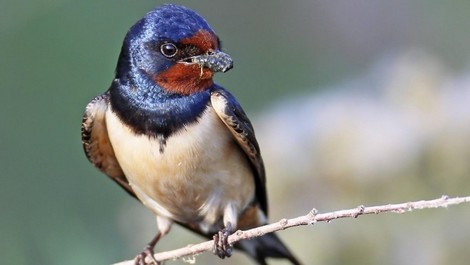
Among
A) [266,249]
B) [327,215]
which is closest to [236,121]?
[266,249]

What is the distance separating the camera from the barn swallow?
2.72 meters

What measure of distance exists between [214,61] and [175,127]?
7.4 inches

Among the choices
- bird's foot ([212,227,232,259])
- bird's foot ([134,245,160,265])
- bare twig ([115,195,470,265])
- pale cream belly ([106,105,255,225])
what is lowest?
bare twig ([115,195,470,265])

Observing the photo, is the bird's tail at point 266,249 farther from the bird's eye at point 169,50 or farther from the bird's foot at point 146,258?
the bird's eye at point 169,50

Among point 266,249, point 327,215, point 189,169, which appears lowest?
point 327,215

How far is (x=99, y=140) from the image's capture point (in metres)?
2.98

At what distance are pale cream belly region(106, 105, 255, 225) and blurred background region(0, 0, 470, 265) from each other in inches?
22.3

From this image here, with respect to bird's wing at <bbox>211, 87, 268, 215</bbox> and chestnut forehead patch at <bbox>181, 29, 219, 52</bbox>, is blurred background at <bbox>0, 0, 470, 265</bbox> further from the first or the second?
chestnut forehead patch at <bbox>181, 29, 219, 52</bbox>

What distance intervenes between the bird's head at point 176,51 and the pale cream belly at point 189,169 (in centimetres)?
11

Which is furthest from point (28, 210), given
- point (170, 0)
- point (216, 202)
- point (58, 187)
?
point (170, 0)

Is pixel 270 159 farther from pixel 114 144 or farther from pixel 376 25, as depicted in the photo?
pixel 376 25

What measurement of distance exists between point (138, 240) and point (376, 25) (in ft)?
5.47

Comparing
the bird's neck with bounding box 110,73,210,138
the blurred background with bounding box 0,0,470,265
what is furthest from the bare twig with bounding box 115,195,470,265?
the blurred background with bounding box 0,0,470,265

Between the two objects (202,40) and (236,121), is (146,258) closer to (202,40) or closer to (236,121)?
(236,121)
